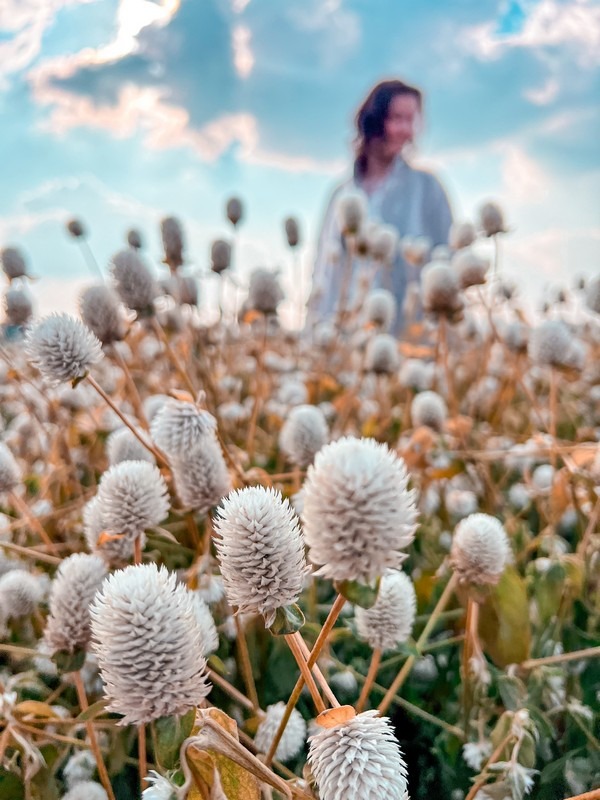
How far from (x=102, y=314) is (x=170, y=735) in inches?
20.9

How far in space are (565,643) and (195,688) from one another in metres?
0.52

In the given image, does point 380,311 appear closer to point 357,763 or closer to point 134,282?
point 134,282

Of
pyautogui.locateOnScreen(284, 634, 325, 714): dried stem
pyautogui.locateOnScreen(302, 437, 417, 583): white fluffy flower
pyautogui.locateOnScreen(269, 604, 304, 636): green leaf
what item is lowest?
pyautogui.locateOnScreen(284, 634, 325, 714): dried stem

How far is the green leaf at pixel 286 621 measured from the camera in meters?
0.36

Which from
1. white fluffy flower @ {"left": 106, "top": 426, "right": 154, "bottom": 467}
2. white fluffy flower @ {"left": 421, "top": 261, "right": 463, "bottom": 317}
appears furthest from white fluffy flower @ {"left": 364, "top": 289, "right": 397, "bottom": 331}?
white fluffy flower @ {"left": 106, "top": 426, "right": 154, "bottom": 467}

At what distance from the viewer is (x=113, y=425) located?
116cm

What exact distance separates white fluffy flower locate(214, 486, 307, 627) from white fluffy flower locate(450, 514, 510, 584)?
24cm

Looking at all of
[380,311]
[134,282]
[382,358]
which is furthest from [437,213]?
[134,282]

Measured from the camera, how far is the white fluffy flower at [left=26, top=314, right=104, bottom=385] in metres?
0.56

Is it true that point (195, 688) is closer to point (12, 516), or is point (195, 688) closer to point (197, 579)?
point (197, 579)

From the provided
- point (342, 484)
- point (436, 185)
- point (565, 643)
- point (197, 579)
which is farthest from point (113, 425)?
point (436, 185)

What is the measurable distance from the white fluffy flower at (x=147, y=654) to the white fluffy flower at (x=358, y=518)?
0.31 feet

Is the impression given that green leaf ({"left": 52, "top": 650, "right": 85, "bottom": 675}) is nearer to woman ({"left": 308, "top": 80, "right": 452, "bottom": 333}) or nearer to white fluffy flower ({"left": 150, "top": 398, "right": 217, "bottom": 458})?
white fluffy flower ({"left": 150, "top": 398, "right": 217, "bottom": 458})

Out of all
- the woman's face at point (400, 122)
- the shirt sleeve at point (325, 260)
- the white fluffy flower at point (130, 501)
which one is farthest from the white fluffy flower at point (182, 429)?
the woman's face at point (400, 122)
